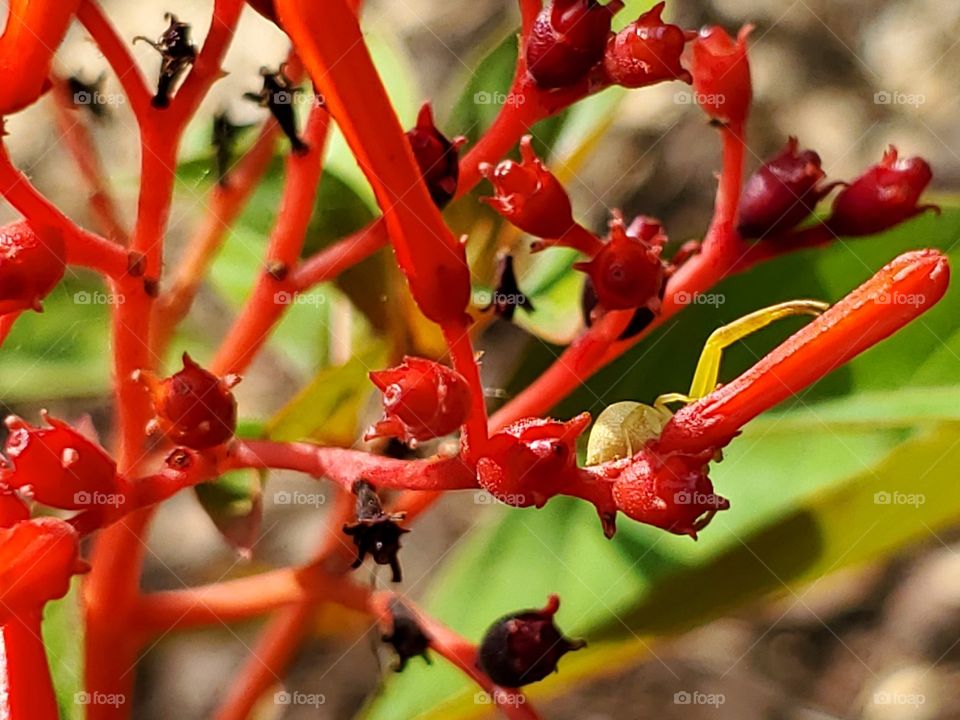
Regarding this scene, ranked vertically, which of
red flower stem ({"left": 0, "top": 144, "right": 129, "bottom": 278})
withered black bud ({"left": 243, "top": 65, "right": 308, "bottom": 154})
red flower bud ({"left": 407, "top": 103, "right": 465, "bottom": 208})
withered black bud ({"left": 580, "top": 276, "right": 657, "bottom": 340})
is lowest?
withered black bud ({"left": 580, "top": 276, "right": 657, "bottom": 340})

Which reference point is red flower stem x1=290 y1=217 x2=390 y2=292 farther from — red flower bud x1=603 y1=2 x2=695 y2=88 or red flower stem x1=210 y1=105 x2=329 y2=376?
red flower bud x1=603 y1=2 x2=695 y2=88

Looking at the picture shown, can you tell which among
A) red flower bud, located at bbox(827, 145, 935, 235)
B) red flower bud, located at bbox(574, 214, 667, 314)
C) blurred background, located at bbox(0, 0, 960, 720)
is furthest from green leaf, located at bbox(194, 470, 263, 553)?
red flower bud, located at bbox(827, 145, 935, 235)

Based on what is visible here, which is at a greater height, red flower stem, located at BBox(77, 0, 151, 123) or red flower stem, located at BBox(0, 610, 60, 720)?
red flower stem, located at BBox(77, 0, 151, 123)

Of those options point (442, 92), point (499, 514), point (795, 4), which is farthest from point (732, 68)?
point (795, 4)

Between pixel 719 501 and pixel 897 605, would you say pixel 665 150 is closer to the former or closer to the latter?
pixel 897 605

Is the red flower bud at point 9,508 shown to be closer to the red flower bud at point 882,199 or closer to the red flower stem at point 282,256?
the red flower stem at point 282,256

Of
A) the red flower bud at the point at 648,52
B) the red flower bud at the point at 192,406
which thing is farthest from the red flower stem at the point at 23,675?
the red flower bud at the point at 648,52

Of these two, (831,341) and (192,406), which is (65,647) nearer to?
(192,406)
